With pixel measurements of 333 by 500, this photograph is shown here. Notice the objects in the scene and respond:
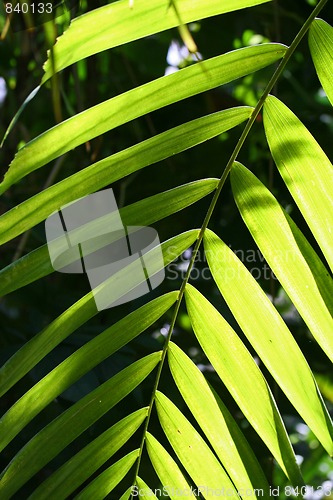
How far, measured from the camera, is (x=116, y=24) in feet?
1.70

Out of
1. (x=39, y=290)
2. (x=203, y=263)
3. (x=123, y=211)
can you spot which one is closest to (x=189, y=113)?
(x=203, y=263)

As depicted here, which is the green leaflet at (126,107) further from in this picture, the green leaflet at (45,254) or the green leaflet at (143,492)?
the green leaflet at (143,492)

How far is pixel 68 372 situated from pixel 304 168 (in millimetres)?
259

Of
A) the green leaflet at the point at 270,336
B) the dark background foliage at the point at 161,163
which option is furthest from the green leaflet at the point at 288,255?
the dark background foliage at the point at 161,163

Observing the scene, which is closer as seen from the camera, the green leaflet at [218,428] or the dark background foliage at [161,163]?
the green leaflet at [218,428]

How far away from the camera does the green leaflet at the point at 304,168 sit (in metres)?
0.52

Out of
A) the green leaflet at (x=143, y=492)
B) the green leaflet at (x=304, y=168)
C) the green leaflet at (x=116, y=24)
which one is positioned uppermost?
the green leaflet at (x=116, y=24)

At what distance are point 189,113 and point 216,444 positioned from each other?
96 centimetres

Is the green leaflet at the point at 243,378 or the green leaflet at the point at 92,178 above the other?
the green leaflet at the point at 92,178

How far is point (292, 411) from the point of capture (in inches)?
42.0

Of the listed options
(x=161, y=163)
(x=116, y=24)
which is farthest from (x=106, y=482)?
(x=161, y=163)

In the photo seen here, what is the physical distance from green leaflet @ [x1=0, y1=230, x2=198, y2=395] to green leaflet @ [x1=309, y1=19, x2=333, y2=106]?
181 mm

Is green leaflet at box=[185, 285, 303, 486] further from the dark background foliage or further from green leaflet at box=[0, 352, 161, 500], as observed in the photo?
the dark background foliage

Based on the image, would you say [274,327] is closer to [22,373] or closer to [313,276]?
[313,276]
